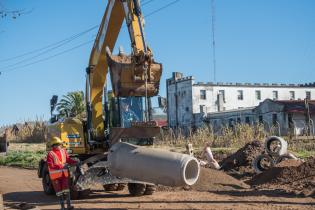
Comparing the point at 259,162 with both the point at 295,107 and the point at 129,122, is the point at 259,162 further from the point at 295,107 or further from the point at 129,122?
the point at 295,107

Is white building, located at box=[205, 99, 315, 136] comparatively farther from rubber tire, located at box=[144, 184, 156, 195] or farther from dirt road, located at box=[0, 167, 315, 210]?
rubber tire, located at box=[144, 184, 156, 195]

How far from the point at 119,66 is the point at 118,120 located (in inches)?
67.9

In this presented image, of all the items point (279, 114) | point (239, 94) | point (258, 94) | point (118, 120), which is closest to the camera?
point (118, 120)

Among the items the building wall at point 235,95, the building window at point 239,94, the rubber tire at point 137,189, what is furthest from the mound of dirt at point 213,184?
the building window at point 239,94

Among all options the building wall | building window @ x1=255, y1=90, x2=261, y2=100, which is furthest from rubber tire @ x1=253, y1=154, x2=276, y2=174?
building window @ x1=255, y1=90, x2=261, y2=100

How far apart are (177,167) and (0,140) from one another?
1949 cm

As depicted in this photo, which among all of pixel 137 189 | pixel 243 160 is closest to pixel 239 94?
pixel 243 160

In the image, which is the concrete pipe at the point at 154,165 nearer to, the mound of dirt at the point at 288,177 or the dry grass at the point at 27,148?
the mound of dirt at the point at 288,177

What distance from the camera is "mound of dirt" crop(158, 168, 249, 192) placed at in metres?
14.2

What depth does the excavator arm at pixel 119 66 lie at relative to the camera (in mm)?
11297

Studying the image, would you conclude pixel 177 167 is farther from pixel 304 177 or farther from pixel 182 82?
pixel 182 82

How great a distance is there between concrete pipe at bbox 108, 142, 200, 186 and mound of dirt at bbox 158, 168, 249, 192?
19.0 ft

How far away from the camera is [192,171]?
792 cm

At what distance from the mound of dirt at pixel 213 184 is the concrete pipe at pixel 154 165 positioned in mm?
5788
